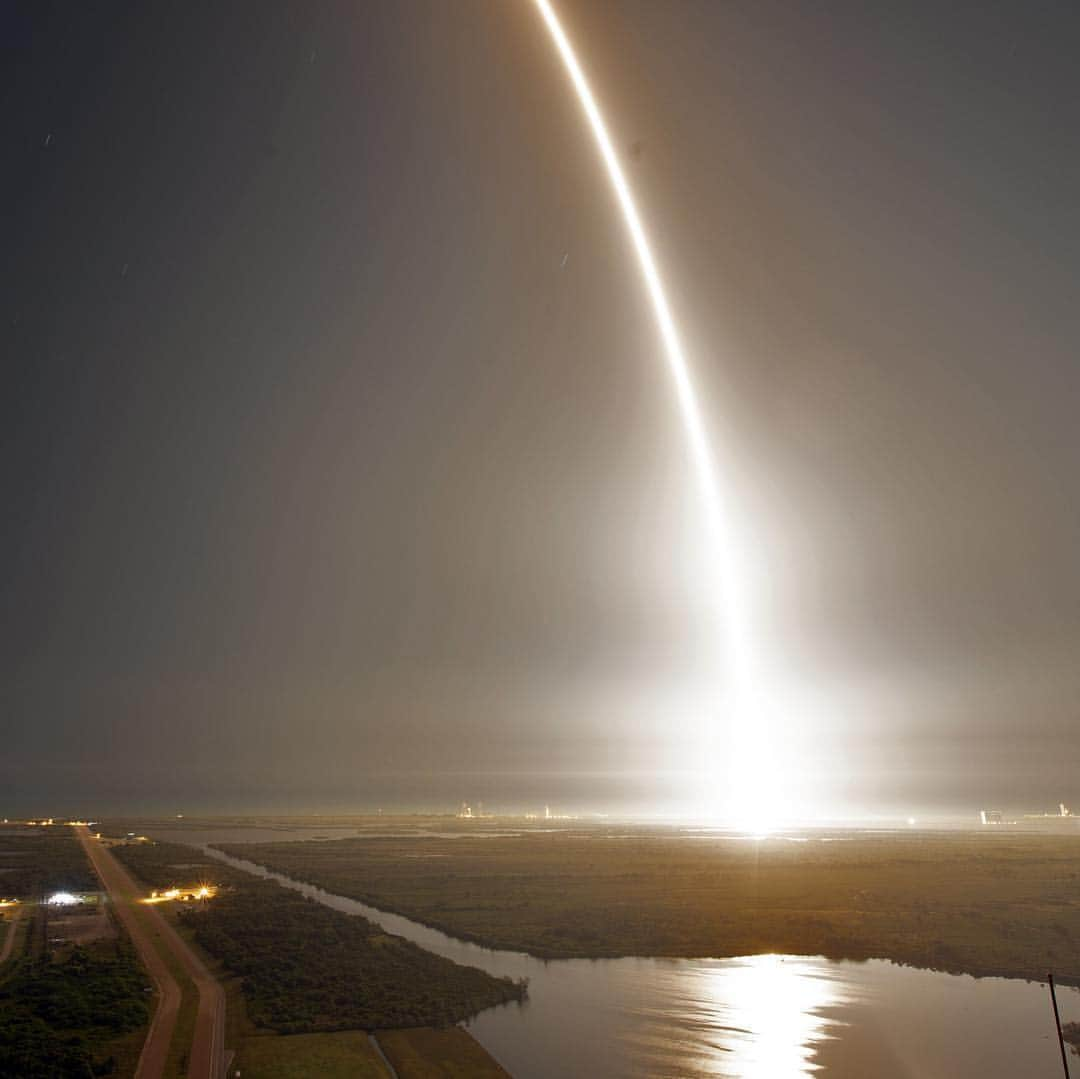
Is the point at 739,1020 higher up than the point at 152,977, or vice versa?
the point at 152,977

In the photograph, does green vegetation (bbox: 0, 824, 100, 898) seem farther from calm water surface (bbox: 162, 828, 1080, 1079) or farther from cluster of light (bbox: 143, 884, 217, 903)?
calm water surface (bbox: 162, 828, 1080, 1079)

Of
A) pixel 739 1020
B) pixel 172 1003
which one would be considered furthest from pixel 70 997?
pixel 739 1020

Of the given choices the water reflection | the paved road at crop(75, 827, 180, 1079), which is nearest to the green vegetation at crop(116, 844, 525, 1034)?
the paved road at crop(75, 827, 180, 1079)

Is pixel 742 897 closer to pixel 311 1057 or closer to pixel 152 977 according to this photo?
pixel 152 977

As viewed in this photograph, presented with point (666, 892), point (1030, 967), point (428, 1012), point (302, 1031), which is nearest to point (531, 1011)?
point (428, 1012)

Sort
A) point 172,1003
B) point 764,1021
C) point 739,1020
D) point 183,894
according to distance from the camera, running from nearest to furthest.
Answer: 1. point 172,1003
2. point 764,1021
3. point 739,1020
4. point 183,894

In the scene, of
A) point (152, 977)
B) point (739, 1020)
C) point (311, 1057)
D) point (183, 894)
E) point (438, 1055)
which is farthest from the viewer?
point (183, 894)
